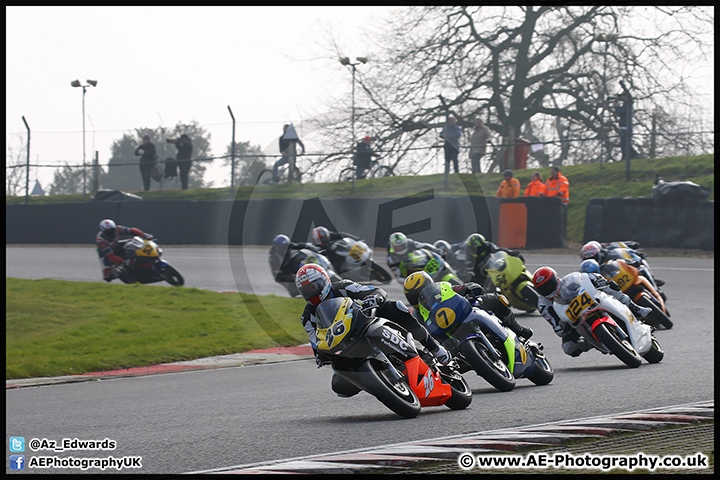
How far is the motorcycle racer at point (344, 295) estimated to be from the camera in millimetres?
6219

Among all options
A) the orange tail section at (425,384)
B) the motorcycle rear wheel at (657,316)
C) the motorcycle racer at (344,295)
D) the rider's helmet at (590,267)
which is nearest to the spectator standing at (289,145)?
the motorcycle rear wheel at (657,316)

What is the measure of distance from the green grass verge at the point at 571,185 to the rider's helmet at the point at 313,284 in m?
14.8

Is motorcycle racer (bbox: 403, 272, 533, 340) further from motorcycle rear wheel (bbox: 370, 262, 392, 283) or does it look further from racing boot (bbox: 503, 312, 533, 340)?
motorcycle rear wheel (bbox: 370, 262, 392, 283)

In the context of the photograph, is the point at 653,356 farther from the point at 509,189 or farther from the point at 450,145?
the point at 450,145

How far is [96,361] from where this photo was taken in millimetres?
10352

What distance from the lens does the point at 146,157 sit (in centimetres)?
2436

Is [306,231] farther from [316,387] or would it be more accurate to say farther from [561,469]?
[561,469]

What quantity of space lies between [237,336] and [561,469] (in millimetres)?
8143

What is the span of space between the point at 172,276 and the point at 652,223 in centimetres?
1003

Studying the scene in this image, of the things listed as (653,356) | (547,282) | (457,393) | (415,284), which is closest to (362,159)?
(547,282)

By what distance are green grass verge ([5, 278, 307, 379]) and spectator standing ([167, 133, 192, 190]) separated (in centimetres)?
774

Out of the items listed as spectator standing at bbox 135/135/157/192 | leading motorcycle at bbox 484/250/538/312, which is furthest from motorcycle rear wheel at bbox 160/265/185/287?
spectator standing at bbox 135/135/157/192

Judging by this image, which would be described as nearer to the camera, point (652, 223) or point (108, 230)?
point (108, 230)

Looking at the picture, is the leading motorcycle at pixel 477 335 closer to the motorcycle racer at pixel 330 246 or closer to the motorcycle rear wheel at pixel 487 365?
the motorcycle rear wheel at pixel 487 365
